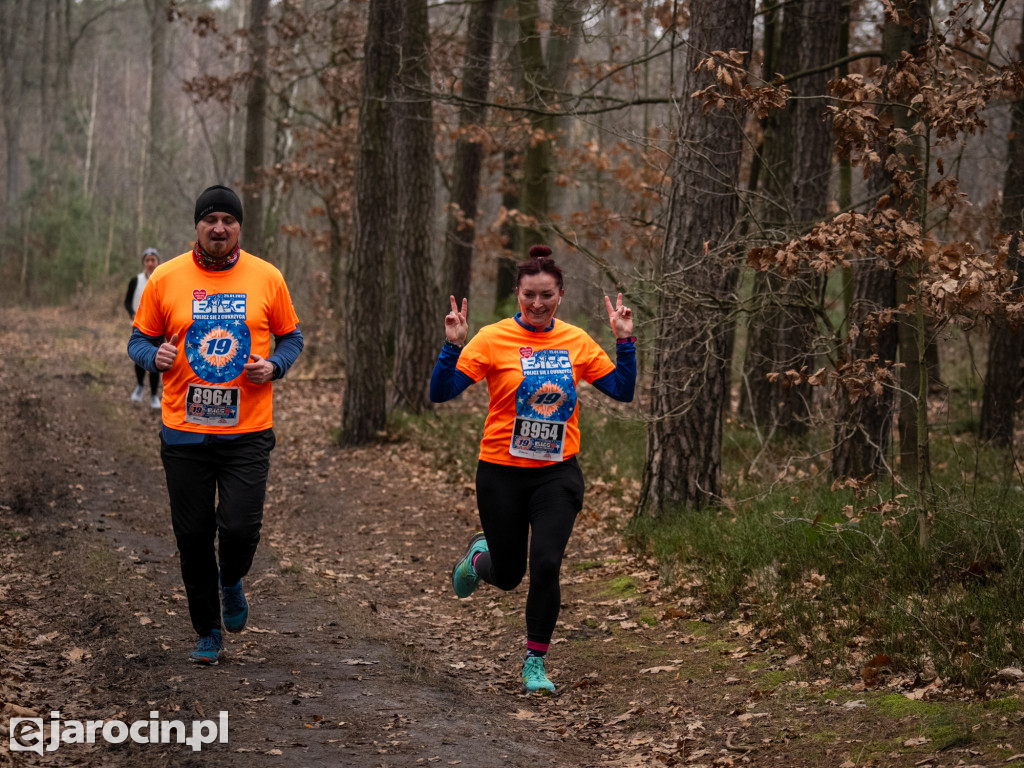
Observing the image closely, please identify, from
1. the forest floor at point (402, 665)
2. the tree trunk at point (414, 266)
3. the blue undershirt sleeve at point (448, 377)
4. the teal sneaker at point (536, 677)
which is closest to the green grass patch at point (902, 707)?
the forest floor at point (402, 665)

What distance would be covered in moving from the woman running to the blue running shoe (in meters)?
1.54

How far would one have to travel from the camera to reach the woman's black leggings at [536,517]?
5645 millimetres

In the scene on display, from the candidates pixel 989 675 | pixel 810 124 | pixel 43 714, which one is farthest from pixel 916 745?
pixel 810 124

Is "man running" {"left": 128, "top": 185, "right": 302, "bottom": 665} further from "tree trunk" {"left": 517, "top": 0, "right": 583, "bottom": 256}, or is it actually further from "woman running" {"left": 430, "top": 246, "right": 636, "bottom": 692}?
Result: "tree trunk" {"left": 517, "top": 0, "right": 583, "bottom": 256}

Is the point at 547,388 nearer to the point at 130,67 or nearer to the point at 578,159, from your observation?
the point at 578,159

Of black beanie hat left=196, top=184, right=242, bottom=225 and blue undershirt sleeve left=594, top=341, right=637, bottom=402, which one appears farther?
blue undershirt sleeve left=594, top=341, right=637, bottom=402

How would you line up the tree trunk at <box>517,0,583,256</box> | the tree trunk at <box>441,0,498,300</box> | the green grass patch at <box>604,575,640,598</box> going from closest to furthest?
the green grass patch at <box>604,575,640,598</box>, the tree trunk at <box>517,0,583,256</box>, the tree trunk at <box>441,0,498,300</box>

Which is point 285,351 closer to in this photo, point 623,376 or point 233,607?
point 233,607

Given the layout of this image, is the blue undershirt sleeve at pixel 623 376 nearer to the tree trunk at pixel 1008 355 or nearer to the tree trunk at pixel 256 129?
the tree trunk at pixel 1008 355

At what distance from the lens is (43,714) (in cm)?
488

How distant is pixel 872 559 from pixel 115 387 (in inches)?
631

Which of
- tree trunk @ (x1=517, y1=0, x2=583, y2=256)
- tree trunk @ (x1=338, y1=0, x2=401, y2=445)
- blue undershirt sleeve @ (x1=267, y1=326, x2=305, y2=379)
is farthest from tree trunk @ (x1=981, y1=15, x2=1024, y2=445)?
blue undershirt sleeve @ (x1=267, y1=326, x2=305, y2=379)

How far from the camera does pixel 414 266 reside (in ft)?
50.1

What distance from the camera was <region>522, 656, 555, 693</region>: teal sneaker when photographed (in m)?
5.87
